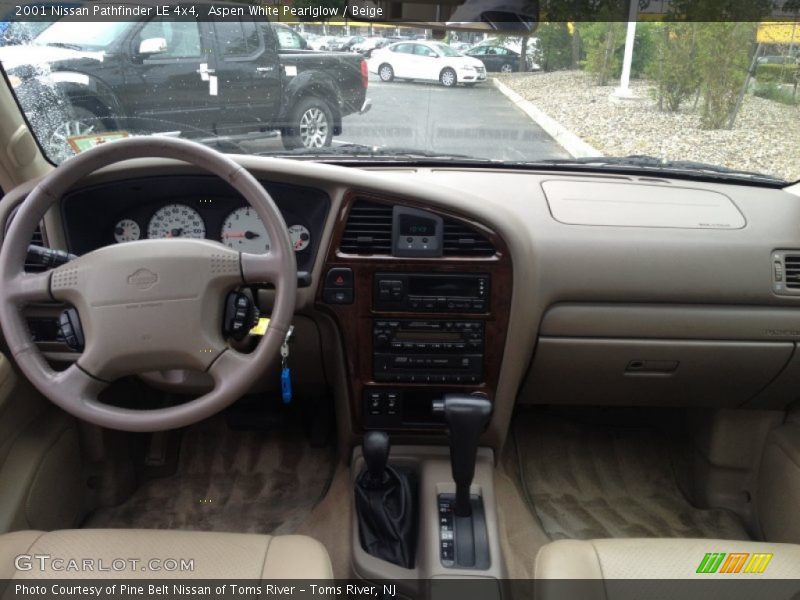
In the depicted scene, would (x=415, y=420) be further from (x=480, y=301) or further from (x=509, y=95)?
(x=509, y=95)

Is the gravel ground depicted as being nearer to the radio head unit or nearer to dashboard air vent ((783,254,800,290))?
dashboard air vent ((783,254,800,290))

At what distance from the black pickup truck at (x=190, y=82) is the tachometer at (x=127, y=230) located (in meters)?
0.41

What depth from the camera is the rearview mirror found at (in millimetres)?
2293

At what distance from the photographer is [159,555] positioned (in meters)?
1.61

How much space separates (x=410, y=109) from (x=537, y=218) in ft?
2.48

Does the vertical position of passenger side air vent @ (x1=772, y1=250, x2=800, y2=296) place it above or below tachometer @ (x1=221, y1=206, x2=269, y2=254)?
below

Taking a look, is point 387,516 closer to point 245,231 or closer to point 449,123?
point 245,231

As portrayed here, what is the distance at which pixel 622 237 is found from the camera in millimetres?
2074

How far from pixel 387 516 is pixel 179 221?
1.14 m

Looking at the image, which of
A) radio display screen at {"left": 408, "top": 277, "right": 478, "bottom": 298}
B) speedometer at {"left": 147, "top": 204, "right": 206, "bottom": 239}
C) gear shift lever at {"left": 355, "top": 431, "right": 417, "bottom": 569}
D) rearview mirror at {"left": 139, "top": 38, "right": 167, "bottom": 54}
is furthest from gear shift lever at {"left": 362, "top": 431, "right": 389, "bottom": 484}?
rearview mirror at {"left": 139, "top": 38, "right": 167, "bottom": 54}

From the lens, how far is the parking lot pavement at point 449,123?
2.47 meters

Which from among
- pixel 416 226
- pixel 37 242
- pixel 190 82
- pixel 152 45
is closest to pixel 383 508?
pixel 416 226

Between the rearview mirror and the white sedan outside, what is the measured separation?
2.39 feet

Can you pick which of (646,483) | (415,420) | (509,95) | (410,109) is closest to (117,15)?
(410,109)
